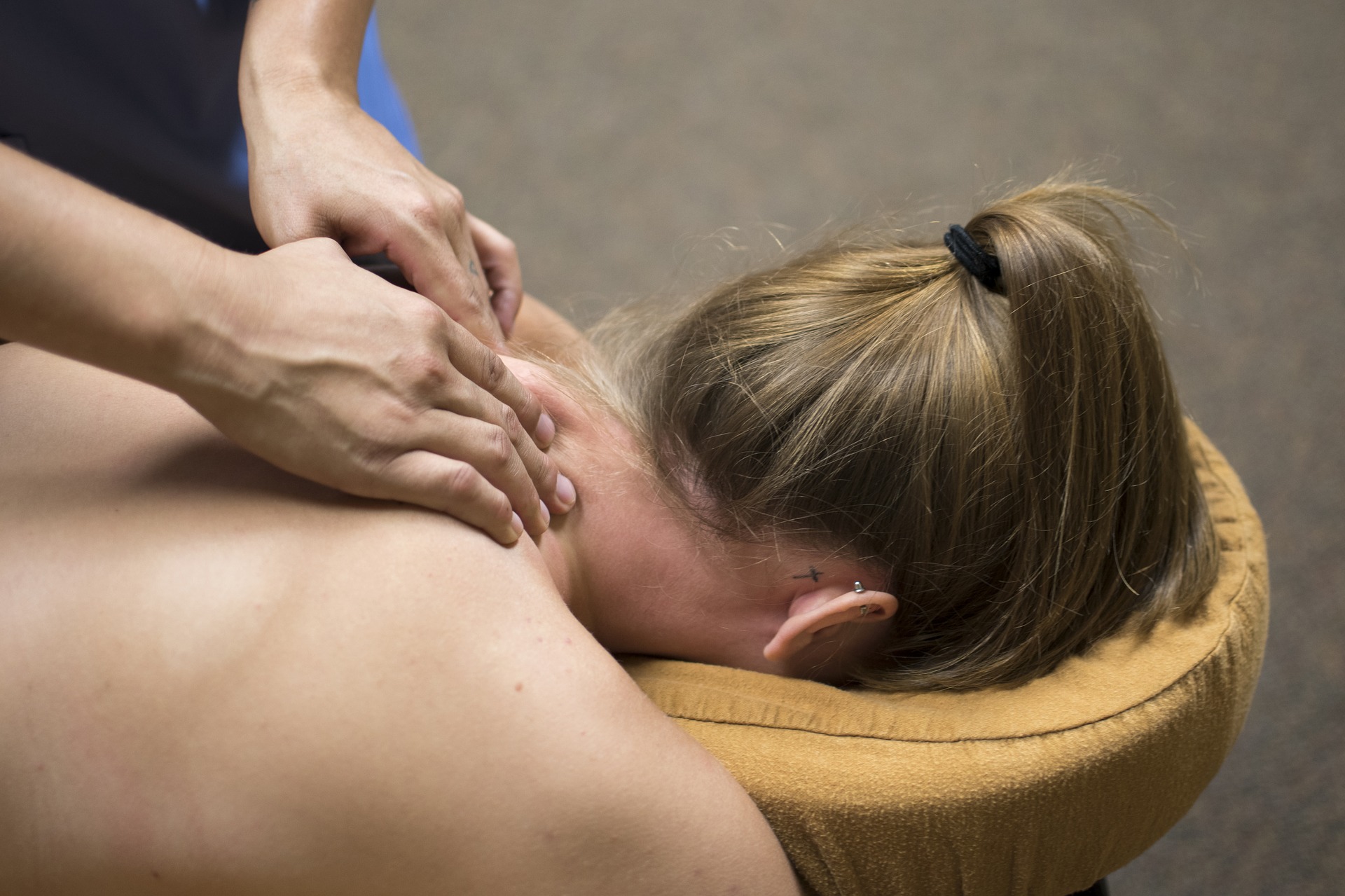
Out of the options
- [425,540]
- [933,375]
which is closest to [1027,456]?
[933,375]

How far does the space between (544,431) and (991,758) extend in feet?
1.54

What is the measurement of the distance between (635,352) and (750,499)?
0.72 ft

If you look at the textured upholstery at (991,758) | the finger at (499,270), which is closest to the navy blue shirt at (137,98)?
the finger at (499,270)

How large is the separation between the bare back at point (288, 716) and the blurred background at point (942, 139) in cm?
137

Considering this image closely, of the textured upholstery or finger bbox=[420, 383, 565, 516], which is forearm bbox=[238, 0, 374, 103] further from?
the textured upholstery

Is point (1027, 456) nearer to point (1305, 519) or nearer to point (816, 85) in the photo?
point (1305, 519)

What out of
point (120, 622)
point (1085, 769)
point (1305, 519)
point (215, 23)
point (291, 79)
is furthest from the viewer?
point (1305, 519)

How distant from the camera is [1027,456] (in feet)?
2.86

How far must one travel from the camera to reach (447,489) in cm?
71

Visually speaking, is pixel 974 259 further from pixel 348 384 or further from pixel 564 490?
pixel 348 384

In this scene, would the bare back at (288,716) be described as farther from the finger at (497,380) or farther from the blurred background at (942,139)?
the blurred background at (942,139)

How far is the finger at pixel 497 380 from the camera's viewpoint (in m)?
0.76

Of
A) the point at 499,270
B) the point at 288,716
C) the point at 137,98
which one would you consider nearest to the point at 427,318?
the point at 288,716

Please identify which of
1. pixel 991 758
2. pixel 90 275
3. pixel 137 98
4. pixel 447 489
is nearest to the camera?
pixel 90 275
